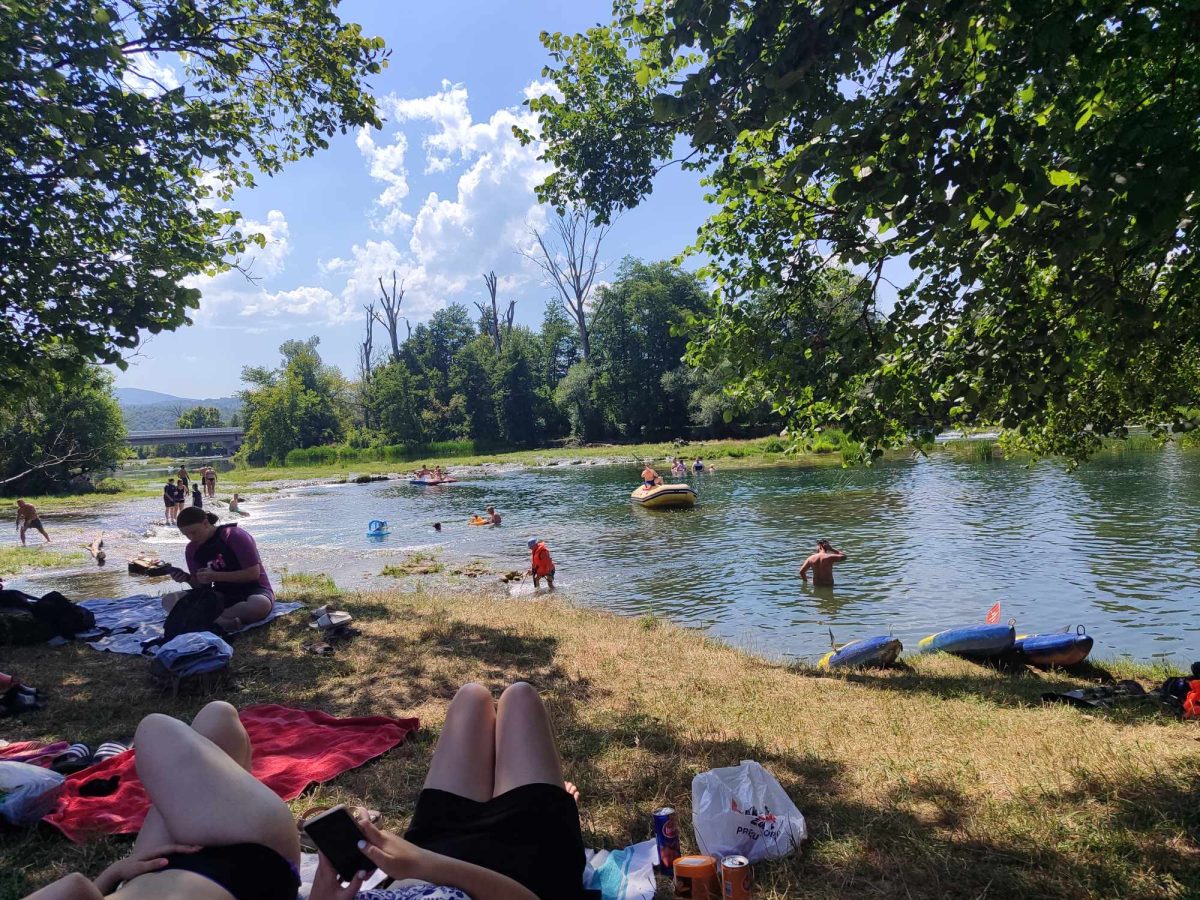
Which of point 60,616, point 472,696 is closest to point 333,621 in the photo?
→ point 60,616

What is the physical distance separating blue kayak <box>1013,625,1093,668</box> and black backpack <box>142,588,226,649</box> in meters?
8.99

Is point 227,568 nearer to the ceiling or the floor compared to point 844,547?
nearer to the ceiling

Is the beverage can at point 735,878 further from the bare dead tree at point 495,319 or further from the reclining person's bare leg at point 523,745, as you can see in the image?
the bare dead tree at point 495,319

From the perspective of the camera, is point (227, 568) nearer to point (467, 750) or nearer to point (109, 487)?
point (467, 750)

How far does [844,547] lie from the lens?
54.3 feet

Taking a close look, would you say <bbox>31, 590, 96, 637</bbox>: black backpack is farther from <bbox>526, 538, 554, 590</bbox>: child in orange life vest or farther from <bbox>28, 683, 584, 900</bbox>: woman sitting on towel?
<bbox>526, 538, 554, 590</bbox>: child in orange life vest

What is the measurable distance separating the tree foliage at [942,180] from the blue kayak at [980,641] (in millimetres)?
2480

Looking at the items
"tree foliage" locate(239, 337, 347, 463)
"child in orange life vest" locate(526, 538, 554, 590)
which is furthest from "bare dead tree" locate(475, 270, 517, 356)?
"child in orange life vest" locate(526, 538, 554, 590)

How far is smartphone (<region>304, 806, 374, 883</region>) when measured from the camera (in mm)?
2207

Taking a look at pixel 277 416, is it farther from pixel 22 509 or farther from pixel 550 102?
pixel 550 102

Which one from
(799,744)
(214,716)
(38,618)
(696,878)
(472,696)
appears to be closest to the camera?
(696,878)

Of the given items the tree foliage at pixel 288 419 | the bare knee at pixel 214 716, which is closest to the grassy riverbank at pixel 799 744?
the bare knee at pixel 214 716

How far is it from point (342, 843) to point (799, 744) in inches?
137

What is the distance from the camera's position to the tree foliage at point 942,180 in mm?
3529
